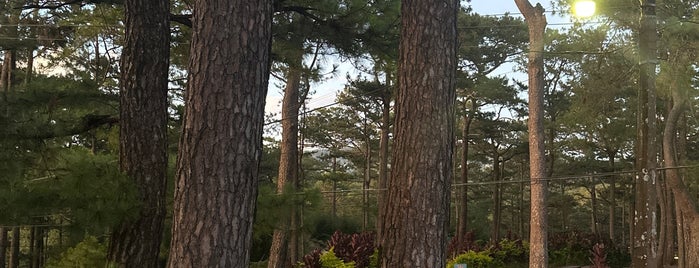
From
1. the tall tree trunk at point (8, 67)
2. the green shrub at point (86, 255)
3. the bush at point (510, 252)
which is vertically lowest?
the bush at point (510, 252)

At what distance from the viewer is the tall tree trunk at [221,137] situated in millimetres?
2496

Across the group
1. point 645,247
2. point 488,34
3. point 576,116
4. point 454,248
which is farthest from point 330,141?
point 645,247

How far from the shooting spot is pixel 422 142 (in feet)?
10.2

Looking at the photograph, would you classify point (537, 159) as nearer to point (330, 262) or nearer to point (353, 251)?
point (330, 262)

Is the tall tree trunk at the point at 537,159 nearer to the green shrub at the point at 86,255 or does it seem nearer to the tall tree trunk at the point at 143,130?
the tall tree trunk at the point at 143,130

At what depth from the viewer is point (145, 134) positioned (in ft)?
13.1

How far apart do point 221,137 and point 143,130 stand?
1.68 meters

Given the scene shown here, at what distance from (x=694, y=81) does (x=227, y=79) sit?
11.9 meters

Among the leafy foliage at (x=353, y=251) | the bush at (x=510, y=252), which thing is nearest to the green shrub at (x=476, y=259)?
the bush at (x=510, y=252)

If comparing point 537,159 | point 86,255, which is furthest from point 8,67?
point 537,159

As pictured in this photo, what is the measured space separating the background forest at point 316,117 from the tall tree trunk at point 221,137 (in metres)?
A: 1.45

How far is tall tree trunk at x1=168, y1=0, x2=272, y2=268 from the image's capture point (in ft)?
8.19

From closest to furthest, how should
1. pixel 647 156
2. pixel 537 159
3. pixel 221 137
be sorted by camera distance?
pixel 221 137 → pixel 647 156 → pixel 537 159

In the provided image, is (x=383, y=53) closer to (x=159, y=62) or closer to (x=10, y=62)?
(x=159, y=62)
